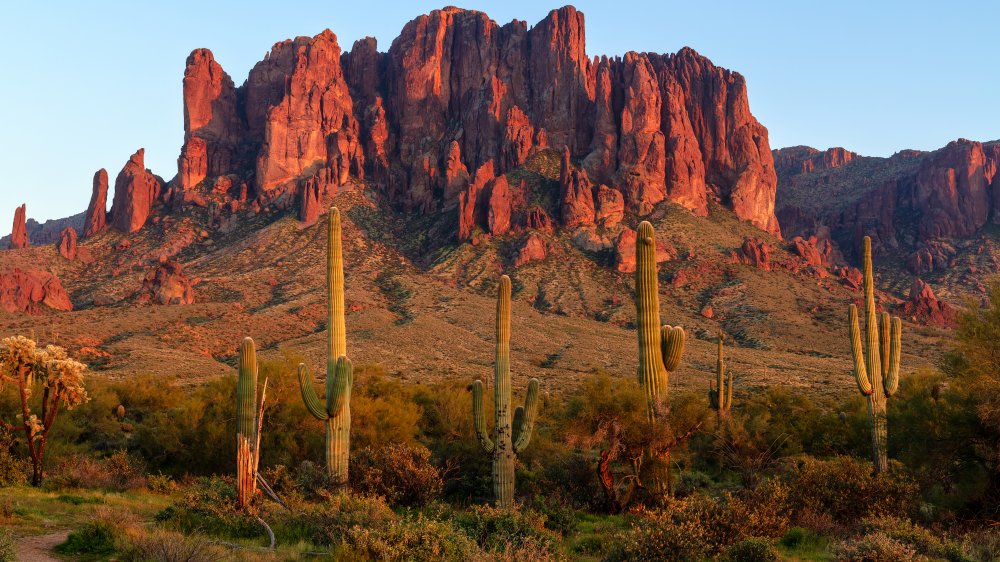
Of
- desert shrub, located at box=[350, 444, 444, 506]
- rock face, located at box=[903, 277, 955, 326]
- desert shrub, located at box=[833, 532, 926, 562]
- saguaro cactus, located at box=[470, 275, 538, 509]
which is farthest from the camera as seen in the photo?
rock face, located at box=[903, 277, 955, 326]

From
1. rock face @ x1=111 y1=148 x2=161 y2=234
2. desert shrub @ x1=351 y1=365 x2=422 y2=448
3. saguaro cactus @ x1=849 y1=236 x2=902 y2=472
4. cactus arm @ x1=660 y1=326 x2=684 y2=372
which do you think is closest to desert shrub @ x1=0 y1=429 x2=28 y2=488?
desert shrub @ x1=351 y1=365 x2=422 y2=448

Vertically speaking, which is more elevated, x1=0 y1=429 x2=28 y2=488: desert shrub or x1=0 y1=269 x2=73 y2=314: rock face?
x1=0 y1=269 x2=73 y2=314: rock face

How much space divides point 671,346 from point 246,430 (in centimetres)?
999

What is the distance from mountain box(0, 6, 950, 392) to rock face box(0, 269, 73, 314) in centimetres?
25

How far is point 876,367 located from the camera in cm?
2058

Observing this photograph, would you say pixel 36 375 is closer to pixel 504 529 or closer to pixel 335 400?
pixel 335 400

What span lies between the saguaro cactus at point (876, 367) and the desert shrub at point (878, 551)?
9.35 metres

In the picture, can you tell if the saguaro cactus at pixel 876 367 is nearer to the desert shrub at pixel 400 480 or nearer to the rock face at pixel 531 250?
the desert shrub at pixel 400 480

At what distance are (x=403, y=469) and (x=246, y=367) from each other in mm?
4862

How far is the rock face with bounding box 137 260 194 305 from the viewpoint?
71250 millimetres

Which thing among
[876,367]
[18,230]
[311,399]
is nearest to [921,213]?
[876,367]

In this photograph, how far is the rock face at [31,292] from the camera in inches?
2697

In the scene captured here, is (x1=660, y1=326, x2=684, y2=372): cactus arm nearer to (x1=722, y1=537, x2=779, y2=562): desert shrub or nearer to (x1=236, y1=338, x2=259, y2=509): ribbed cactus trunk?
(x1=722, y1=537, x2=779, y2=562): desert shrub

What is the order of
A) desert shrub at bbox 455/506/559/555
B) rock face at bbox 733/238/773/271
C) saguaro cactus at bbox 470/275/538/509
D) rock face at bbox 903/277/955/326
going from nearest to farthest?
desert shrub at bbox 455/506/559/555 < saguaro cactus at bbox 470/275/538/509 < rock face at bbox 903/277/955/326 < rock face at bbox 733/238/773/271
